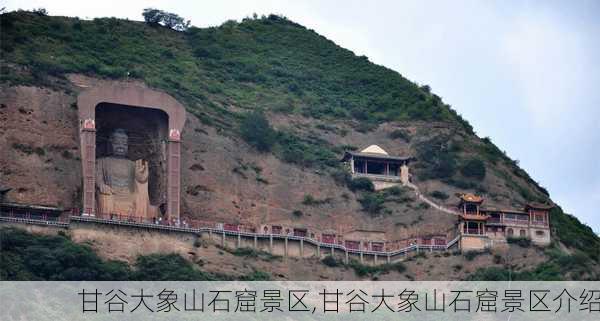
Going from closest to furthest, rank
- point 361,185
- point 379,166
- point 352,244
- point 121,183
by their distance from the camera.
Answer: point 121,183, point 352,244, point 361,185, point 379,166

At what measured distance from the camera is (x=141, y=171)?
105500 mm

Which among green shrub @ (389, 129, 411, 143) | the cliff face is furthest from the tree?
green shrub @ (389, 129, 411, 143)

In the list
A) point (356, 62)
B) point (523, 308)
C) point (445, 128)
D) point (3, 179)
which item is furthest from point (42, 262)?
point (356, 62)

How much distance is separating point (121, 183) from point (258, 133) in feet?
48.1

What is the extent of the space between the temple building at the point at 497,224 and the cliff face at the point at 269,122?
1.84 metres

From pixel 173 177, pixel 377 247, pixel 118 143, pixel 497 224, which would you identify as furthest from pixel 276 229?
pixel 497 224

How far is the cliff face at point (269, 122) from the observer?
105188 millimetres

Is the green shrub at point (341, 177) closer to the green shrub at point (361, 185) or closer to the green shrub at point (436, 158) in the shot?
the green shrub at point (361, 185)

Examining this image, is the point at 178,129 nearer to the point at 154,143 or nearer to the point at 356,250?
the point at 154,143

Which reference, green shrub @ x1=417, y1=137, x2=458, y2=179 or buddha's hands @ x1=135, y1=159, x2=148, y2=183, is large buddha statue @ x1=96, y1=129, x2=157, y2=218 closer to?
buddha's hands @ x1=135, y1=159, x2=148, y2=183

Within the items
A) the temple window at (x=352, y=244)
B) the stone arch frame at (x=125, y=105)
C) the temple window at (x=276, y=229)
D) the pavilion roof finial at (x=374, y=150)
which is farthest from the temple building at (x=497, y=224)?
the stone arch frame at (x=125, y=105)

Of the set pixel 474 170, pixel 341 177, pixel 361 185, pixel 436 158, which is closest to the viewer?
pixel 361 185

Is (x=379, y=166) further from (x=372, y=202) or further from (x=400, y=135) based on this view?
(x=400, y=135)

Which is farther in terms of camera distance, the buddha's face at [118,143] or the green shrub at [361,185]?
the green shrub at [361,185]
